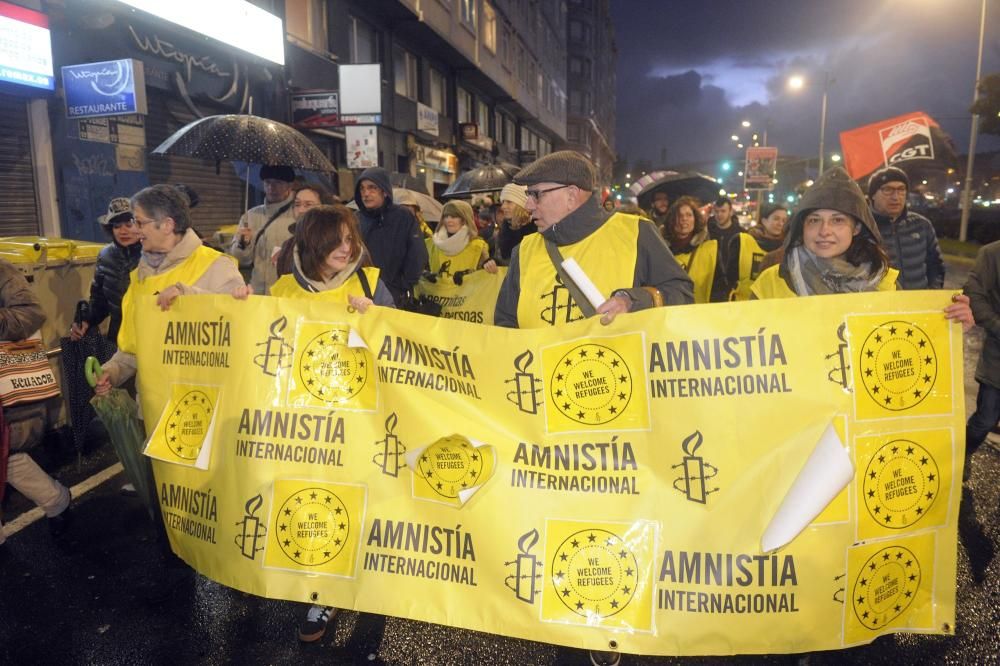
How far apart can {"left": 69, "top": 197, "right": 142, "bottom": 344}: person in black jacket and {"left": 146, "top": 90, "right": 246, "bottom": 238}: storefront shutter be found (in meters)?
6.13

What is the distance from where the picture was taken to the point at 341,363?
10.1 ft

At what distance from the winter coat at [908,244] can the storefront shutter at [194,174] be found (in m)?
9.70

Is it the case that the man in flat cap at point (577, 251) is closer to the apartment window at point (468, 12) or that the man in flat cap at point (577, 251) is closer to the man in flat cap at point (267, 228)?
the man in flat cap at point (267, 228)

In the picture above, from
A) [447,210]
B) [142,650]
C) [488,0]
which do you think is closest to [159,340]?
[142,650]

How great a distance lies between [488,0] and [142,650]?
3232 centimetres

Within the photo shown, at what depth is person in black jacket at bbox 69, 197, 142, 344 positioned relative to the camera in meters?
5.15

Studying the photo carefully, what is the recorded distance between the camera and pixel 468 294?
673 cm

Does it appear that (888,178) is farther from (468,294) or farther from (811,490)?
(468,294)

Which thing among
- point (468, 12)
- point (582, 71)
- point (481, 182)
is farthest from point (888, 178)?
point (582, 71)

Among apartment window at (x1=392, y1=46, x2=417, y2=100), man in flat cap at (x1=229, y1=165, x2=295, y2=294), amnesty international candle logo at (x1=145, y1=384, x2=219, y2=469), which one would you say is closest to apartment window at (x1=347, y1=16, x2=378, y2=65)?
apartment window at (x1=392, y1=46, x2=417, y2=100)

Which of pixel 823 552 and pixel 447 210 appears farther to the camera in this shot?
pixel 447 210

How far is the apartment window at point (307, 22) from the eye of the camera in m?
15.5

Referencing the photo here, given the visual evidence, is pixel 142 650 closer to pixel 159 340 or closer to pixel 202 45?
pixel 159 340

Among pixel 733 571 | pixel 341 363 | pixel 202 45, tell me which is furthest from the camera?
pixel 202 45
